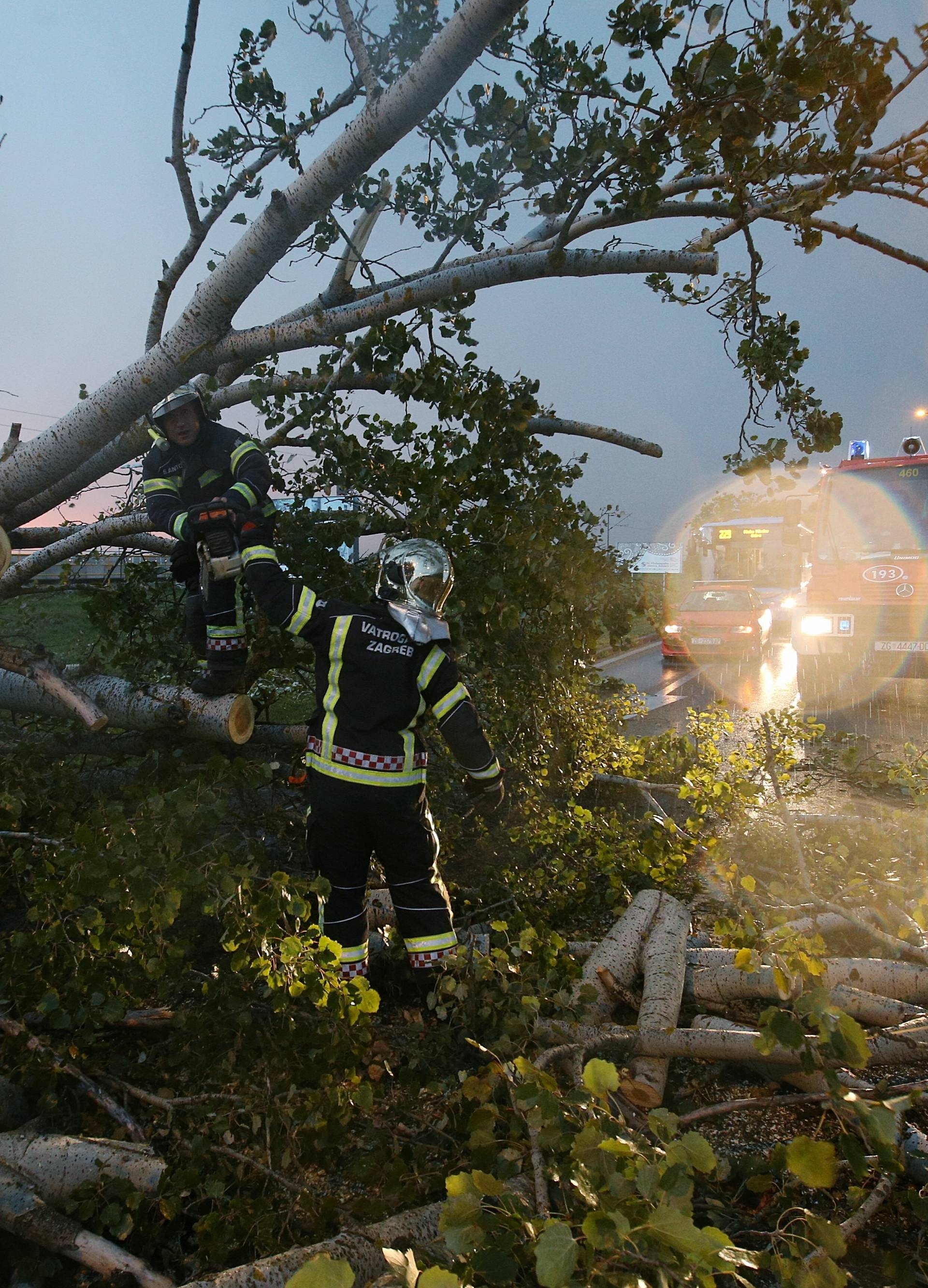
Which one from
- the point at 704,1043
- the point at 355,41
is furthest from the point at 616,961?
the point at 355,41

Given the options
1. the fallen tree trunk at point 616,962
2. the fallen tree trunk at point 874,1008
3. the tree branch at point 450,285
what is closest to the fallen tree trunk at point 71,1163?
the fallen tree trunk at point 616,962

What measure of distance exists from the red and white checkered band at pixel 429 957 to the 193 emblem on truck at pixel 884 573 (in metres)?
10.5

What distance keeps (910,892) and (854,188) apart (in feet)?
11.8

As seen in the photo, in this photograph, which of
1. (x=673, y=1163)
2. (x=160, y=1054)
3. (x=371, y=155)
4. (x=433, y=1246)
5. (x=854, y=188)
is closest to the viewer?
(x=673, y=1163)

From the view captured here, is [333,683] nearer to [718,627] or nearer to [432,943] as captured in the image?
[432,943]

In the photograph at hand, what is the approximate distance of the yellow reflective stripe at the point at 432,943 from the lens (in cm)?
340

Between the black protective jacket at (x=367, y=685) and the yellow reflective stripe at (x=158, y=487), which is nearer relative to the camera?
the black protective jacket at (x=367, y=685)

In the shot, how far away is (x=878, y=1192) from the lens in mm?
2057

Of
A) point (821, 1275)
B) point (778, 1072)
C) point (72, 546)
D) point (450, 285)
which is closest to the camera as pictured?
point (821, 1275)

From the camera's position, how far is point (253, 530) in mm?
3504

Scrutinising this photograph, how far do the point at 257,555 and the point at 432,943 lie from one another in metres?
1.83

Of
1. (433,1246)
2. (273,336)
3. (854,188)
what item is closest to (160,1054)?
(433,1246)

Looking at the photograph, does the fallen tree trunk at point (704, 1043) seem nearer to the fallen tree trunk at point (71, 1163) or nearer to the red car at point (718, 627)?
the fallen tree trunk at point (71, 1163)

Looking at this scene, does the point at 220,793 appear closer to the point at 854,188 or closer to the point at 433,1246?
the point at 433,1246
